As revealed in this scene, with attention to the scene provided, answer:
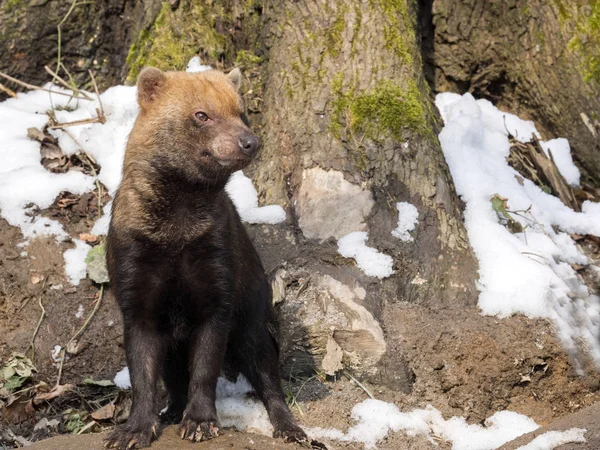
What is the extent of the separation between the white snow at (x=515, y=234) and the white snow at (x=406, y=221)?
0.54m

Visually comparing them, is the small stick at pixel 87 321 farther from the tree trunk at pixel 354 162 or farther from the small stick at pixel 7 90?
the small stick at pixel 7 90

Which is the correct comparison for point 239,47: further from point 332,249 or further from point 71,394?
point 71,394

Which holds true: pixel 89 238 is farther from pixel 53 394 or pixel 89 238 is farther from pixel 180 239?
pixel 180 239

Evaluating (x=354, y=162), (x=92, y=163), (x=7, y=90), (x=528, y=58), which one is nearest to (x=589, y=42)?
(x=528, y=58)

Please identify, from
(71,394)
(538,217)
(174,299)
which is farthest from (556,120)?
(71,394)

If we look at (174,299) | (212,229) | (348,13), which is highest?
(348,13)

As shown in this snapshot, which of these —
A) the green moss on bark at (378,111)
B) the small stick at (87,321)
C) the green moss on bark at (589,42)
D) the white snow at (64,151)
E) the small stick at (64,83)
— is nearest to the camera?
the small stick at (87,321)

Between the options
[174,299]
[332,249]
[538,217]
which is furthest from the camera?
[538,217]

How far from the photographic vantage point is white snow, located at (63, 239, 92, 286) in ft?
20.1

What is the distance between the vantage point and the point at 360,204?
5824 mm

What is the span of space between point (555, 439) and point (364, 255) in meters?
1.96

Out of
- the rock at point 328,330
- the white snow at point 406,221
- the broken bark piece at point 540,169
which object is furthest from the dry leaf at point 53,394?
the broken bark piece at point 540,169

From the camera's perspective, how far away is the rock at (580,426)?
397 centimetres

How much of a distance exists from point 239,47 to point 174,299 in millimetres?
3121
